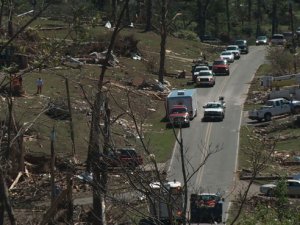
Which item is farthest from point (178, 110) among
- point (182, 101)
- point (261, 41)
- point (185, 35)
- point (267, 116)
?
point (261, 41)

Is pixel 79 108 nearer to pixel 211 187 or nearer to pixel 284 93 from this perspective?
pixel 211 187

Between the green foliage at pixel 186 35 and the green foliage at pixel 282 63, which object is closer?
the green foliage at pixel 282 63

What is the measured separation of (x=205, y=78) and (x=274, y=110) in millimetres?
12828

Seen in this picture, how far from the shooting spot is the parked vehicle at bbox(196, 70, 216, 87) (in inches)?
2625

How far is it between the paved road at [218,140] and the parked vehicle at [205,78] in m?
0.72

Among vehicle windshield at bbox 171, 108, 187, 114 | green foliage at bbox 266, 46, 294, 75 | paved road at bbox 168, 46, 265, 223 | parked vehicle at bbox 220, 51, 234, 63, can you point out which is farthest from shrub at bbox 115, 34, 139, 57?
vehicle windshield at bbox 171, 108, 187, 114

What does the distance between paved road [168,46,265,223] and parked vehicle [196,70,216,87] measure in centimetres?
72

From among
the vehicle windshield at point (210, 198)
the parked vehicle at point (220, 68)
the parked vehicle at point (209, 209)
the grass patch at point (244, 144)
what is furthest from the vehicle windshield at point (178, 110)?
the vehicle windshield at point (210, 198)

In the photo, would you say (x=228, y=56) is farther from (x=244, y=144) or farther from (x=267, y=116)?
(x=244, y=144)

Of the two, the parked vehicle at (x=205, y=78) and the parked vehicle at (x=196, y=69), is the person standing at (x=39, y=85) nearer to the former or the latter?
the parked vehicle at (x=205, y=78)

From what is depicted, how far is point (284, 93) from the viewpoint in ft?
194

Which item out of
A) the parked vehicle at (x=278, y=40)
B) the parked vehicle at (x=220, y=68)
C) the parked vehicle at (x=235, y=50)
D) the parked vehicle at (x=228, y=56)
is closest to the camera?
the parked vehicle at (x=220, y=68)

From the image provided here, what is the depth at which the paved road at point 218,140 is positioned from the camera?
3856cm

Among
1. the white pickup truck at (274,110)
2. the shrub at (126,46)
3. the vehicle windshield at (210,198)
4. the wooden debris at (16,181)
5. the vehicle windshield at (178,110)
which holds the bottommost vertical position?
the white pickup truck at (274,110)
